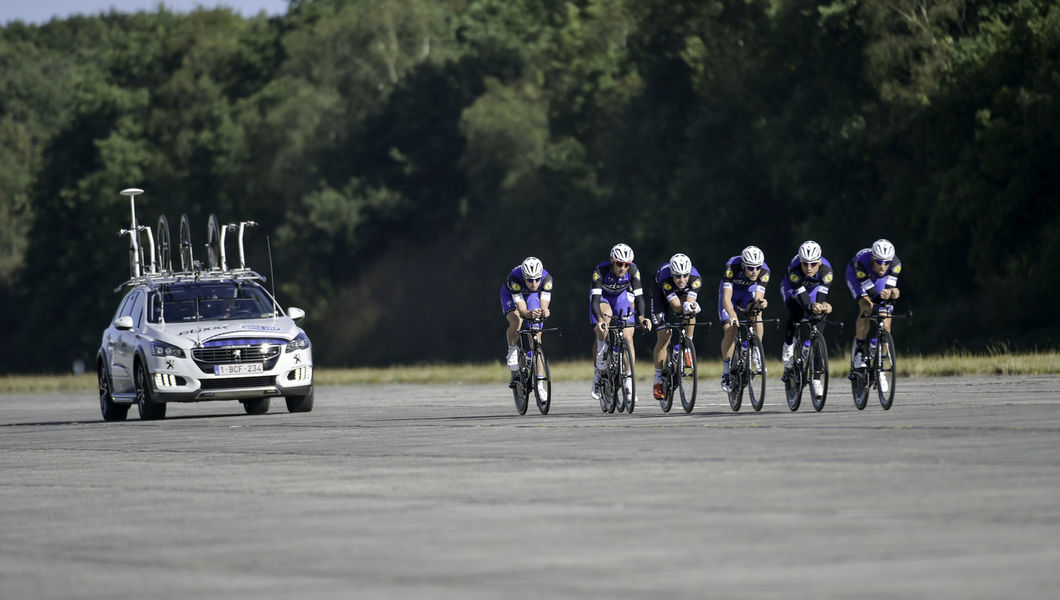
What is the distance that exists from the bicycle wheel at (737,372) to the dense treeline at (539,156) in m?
27.8

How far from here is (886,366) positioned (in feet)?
70.3

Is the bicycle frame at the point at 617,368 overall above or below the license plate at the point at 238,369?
below

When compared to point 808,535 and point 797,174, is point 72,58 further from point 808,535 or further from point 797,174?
point 808,535

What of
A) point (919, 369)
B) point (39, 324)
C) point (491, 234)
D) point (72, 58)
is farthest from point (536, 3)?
point (919, 369)

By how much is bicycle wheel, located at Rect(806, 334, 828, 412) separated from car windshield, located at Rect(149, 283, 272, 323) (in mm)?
9487

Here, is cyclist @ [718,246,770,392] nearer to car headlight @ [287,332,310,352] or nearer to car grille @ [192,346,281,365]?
car headlight @ [287,332,310,352]

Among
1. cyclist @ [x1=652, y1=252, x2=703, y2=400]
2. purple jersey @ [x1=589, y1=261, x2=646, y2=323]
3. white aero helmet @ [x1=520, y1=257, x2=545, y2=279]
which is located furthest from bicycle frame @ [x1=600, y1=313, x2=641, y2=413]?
white aero helmet @ [x1=520, y1=257, x2=545, y2=279]

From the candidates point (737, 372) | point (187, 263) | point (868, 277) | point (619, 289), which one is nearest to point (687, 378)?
point (737, 372)

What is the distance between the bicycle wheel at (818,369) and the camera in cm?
2180

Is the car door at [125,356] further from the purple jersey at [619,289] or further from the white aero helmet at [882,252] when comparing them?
the white aero helmet at [882,252]

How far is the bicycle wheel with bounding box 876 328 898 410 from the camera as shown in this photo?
21234mm

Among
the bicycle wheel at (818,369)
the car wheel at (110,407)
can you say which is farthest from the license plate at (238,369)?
the bicycle wheel at (818,369)

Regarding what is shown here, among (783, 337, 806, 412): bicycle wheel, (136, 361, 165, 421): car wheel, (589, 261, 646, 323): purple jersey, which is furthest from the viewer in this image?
(136, 361, 165, 421): car wheel

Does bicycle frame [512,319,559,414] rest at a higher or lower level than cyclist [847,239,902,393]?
lower
